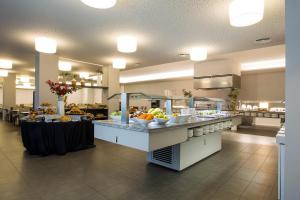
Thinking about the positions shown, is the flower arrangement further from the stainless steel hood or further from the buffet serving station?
the stainless steel hood

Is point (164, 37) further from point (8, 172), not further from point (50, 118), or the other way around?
point (8, 172)

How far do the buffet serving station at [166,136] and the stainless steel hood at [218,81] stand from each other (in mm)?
2994

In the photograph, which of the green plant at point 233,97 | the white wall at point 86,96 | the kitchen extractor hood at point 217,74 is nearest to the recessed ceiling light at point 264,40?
the kitchen extractor hood at point 217,74

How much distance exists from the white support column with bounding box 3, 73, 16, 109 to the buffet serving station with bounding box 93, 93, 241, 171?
9669mm

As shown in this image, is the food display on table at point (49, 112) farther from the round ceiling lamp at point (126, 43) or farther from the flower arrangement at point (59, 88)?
the round ceiling lamp at point (126, 43)

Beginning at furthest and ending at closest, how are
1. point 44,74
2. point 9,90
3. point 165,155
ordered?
1. point 9,90
2. point 44,74
3. point 165,155

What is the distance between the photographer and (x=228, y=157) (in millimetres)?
3920

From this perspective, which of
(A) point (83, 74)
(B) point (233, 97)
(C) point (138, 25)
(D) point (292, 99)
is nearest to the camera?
(D) point (292, 99)

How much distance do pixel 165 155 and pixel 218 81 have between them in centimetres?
489

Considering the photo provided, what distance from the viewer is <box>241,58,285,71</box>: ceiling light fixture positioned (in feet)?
20.7

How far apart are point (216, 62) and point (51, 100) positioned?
6131 millimetres

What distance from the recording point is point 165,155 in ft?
10.7

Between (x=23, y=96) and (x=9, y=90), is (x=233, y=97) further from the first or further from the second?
(x=23, y=96)

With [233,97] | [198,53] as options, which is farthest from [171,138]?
[233,97]
